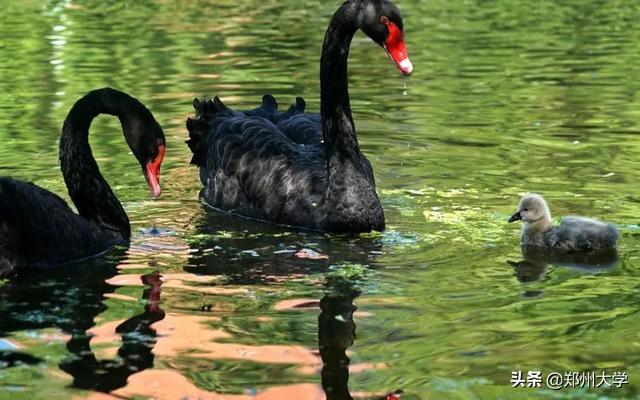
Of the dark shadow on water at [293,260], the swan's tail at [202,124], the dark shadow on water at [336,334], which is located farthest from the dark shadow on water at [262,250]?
the swan's tail at [202,124]

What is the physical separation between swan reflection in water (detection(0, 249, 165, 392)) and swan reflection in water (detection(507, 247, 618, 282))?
1982 millimetres

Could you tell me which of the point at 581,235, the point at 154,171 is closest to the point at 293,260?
the point at 154,171

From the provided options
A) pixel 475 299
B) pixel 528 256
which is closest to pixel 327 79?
pixel 528 256

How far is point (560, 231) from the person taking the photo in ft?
23.2

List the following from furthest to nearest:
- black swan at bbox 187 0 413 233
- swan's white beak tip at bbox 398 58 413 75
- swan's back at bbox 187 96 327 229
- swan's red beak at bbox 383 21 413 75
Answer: swan's back at bbox 187 96 327 229
black swan at bbox 187 0 413 233
swan's red beak at bbox 383 21 413 75
swan's white beak tip at bbox 398 58 413 75

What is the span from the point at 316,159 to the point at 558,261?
6.70ft

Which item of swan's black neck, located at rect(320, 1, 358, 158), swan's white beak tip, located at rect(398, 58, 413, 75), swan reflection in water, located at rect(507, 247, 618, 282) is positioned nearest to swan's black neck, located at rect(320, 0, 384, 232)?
swan's black neck, located at rect(320, 1, 358, 158)

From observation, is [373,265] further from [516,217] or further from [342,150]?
[342,150]

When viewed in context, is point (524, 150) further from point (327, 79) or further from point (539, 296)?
point (539, 296)

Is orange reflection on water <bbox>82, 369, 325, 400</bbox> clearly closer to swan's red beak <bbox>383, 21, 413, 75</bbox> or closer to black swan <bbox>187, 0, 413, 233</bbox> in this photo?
black swan <bbox>187, 0, 413, 233</bbox>

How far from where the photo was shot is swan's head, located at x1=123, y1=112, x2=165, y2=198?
7.30 m

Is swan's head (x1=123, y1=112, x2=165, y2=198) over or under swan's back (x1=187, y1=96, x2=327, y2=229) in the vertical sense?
over

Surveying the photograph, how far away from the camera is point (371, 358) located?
5.36m

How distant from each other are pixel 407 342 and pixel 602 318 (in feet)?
3.25
